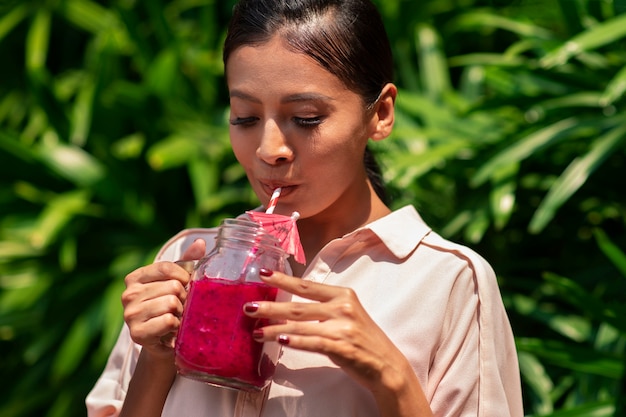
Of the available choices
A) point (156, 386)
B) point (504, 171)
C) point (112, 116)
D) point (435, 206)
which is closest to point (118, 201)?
point (112, 116)

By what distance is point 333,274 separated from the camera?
1313 millimetres

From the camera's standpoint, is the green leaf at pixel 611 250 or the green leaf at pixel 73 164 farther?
the green leaf at pixel 73 164

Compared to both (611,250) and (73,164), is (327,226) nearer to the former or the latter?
(611,250)

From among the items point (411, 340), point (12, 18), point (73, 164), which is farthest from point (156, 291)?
point (12, 18)

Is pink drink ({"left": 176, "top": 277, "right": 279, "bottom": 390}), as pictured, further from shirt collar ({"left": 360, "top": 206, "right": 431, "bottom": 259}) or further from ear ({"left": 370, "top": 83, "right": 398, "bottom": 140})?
ear ({"left": 370, "top": 83, "right": 398, "bottom": 140})

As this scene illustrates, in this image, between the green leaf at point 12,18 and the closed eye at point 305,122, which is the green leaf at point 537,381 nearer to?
the closed eye at point 305,122

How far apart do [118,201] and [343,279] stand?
199cm

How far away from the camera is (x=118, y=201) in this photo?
316 cm

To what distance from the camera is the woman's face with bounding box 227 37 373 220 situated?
1.23m

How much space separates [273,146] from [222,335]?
0.89 ft

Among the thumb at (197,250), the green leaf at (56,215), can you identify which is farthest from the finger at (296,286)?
the green leaf at (56,215)

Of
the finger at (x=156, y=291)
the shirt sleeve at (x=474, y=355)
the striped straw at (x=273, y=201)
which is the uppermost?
the striped straw at (x=273, y=201)

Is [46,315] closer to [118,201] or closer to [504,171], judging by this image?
[118,201]

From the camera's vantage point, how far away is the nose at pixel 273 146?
4.01 feet
